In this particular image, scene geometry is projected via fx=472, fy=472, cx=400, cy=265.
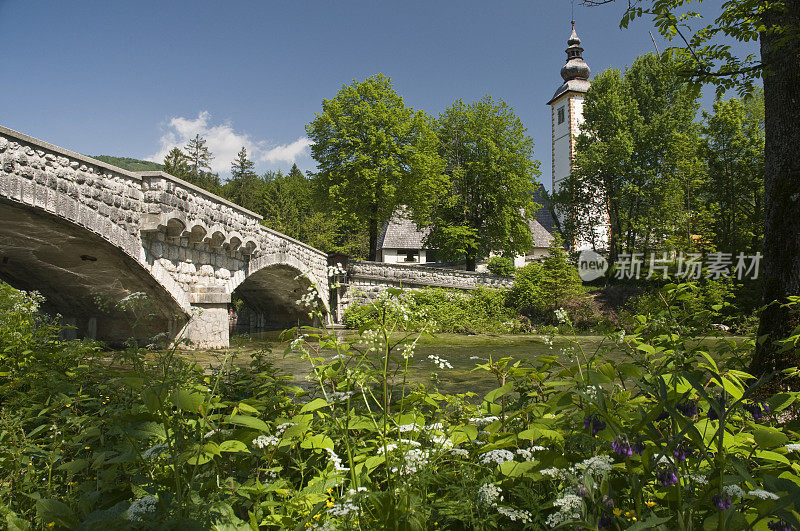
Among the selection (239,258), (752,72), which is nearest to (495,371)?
(752,72)

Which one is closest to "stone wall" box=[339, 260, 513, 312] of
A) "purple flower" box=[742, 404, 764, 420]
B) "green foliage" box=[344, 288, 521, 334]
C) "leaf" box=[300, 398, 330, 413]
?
"green foliage" box=[344, 288, 521, 334]

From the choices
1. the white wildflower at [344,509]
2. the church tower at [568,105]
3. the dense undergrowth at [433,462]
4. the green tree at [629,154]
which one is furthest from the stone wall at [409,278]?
the church tower at [568,105]

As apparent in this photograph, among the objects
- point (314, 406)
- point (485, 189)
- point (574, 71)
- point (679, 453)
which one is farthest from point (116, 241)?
point (574, 71)

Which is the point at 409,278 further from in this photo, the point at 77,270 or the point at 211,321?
the point at 77,270

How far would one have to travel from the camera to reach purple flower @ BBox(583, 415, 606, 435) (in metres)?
1.48

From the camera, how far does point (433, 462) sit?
165 centimetres

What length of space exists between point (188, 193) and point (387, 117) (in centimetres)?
1603

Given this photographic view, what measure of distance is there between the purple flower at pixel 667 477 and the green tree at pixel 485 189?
79.5ft

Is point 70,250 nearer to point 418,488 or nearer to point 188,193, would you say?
point 188,193

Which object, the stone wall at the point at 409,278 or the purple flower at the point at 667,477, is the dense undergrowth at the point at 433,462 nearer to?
the purple flower at the point at 667,477

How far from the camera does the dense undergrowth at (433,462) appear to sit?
45.1 inches

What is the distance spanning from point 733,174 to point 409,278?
600 inches

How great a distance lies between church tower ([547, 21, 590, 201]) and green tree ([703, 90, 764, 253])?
56.9 feet

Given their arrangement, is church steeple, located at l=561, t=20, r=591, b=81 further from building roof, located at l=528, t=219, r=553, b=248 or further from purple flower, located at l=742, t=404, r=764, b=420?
purple flower, located at l=742, t=404, r=764, b=420
